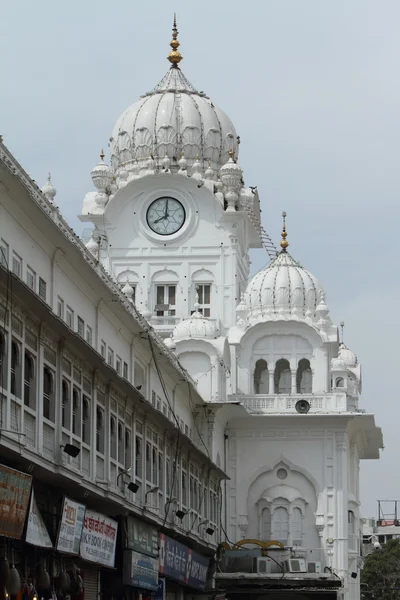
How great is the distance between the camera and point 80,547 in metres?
27.0

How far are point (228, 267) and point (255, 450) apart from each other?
8.53m

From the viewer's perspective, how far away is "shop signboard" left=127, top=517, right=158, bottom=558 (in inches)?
1265

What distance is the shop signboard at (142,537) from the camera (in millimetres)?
32125

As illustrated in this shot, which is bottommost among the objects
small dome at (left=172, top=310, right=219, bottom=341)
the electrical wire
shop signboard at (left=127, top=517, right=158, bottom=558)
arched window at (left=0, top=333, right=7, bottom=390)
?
shop signboard at (left=127, top=517, right=158, bottom=558)

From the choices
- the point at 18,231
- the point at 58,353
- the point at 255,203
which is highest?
the point at 255,203

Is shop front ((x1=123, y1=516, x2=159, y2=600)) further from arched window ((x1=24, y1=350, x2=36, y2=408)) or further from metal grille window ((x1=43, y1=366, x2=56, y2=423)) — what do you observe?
arched window ((x1=24, y1=350, x2=36, y2=408))

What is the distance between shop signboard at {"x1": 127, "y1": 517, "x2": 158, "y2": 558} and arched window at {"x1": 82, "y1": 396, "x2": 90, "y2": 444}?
136 inches

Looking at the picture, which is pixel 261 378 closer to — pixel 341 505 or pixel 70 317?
pixel 341 505

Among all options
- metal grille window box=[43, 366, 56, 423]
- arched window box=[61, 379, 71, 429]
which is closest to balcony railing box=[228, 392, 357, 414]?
arched window box=[61, 379, 71, 429]

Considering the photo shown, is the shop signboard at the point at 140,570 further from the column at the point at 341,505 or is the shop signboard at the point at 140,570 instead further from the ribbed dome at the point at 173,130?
the ribbed dome at the point at 173,130

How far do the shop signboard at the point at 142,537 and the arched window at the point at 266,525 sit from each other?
891 inches

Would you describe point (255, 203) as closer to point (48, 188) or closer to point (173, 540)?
point (48, 188)

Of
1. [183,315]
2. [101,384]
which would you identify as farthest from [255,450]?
[101,384]

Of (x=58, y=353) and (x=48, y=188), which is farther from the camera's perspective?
(x=48, y=188)
